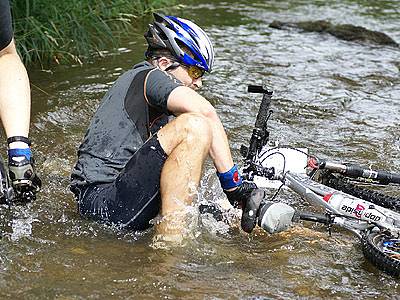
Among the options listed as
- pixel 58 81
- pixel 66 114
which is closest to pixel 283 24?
pixel 58 81

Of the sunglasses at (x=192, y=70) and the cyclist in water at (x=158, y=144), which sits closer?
the cyclist in water at (x=158, y=144)

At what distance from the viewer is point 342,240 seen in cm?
505

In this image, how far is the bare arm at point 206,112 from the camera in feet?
15.1

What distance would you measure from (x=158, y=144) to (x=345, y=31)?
30.1 feet

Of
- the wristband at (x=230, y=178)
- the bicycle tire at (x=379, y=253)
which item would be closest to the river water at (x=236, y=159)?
the bicycle tire at (x=379, y=253)

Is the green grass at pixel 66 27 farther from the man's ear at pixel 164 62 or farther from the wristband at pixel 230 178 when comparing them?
the wristband at pixel 230 178

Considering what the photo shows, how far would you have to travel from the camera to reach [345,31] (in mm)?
13156

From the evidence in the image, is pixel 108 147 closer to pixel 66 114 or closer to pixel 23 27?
pixel 66 114

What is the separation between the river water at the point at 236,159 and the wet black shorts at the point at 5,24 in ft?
4.08

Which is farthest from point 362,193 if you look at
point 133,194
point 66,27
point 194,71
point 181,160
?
point 66,27

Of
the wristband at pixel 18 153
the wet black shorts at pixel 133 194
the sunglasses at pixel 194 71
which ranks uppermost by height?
the sunglasses at pixel 194 71

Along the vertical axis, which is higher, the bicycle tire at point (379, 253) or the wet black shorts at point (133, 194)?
the wet black shorts at point (133, 194)

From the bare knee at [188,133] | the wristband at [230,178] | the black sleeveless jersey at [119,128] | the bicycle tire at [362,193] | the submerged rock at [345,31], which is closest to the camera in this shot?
the bare knee at [188,133]

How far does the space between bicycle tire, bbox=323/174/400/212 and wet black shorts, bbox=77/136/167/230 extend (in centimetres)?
159
